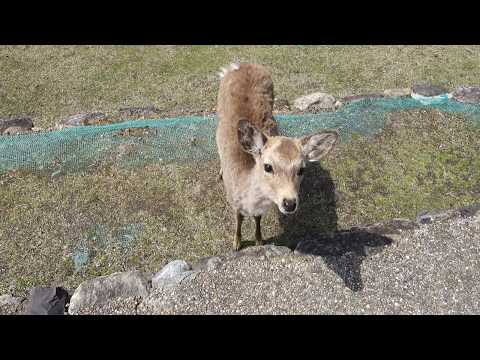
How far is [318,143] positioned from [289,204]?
1.07 m

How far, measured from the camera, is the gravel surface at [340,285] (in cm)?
529

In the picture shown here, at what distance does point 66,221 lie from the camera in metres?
6.94

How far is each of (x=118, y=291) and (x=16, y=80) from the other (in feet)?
30.8

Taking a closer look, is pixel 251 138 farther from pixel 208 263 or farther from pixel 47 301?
pixel 47 301

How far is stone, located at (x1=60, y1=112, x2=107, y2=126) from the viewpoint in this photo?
9617mm

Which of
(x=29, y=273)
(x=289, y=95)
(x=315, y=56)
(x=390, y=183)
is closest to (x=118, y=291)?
(x=29, y=273)

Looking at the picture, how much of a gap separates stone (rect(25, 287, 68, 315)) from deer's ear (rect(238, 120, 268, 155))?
3.43 meters

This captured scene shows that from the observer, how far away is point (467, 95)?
10031mm

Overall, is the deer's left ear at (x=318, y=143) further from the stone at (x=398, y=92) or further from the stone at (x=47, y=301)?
the stone at (x=398, y=92)

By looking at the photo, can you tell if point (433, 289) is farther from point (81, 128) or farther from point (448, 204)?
point (81, 128)

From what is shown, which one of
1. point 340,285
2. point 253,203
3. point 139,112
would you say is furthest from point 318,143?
point 139,112

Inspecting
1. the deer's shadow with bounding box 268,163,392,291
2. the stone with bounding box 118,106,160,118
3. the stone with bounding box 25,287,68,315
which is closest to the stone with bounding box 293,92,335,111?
the deer's shadow with bounding box 268,163,392,291

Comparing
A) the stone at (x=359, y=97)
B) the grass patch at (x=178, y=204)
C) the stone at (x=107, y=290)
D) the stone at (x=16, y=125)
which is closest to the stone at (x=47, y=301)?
the stone at (x=107, y=290)

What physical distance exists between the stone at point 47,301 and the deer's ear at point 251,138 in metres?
3.43
